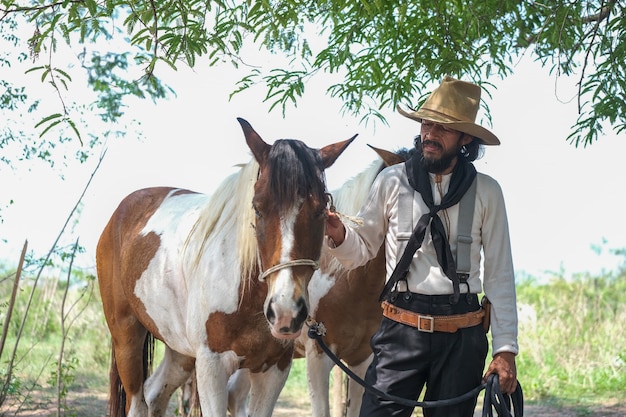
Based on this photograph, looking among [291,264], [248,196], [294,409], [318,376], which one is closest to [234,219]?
[248,196]

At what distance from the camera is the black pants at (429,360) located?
3.34m

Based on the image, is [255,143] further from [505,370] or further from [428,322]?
[505,370]

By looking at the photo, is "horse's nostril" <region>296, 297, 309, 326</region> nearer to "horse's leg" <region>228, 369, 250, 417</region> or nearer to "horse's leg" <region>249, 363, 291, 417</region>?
"horse's leg" <region>249, 363, 291, 417</region>

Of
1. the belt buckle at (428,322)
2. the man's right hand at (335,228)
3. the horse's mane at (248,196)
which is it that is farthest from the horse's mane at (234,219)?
the belt buckle at (428,322)

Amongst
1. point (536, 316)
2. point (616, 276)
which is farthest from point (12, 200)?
point (616, 276)

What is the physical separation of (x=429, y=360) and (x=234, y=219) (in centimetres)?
132

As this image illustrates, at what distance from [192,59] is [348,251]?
138 centimetres

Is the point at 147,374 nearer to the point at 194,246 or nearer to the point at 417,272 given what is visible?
the point at 194,246

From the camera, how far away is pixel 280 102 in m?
5.24

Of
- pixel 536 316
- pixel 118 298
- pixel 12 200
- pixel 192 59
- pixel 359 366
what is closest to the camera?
pixel 192 59

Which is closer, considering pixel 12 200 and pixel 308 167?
pixel 308 167

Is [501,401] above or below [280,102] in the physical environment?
below

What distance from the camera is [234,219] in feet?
13.8

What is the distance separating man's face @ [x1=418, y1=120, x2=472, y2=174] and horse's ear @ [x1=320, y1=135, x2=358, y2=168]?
438 mm
